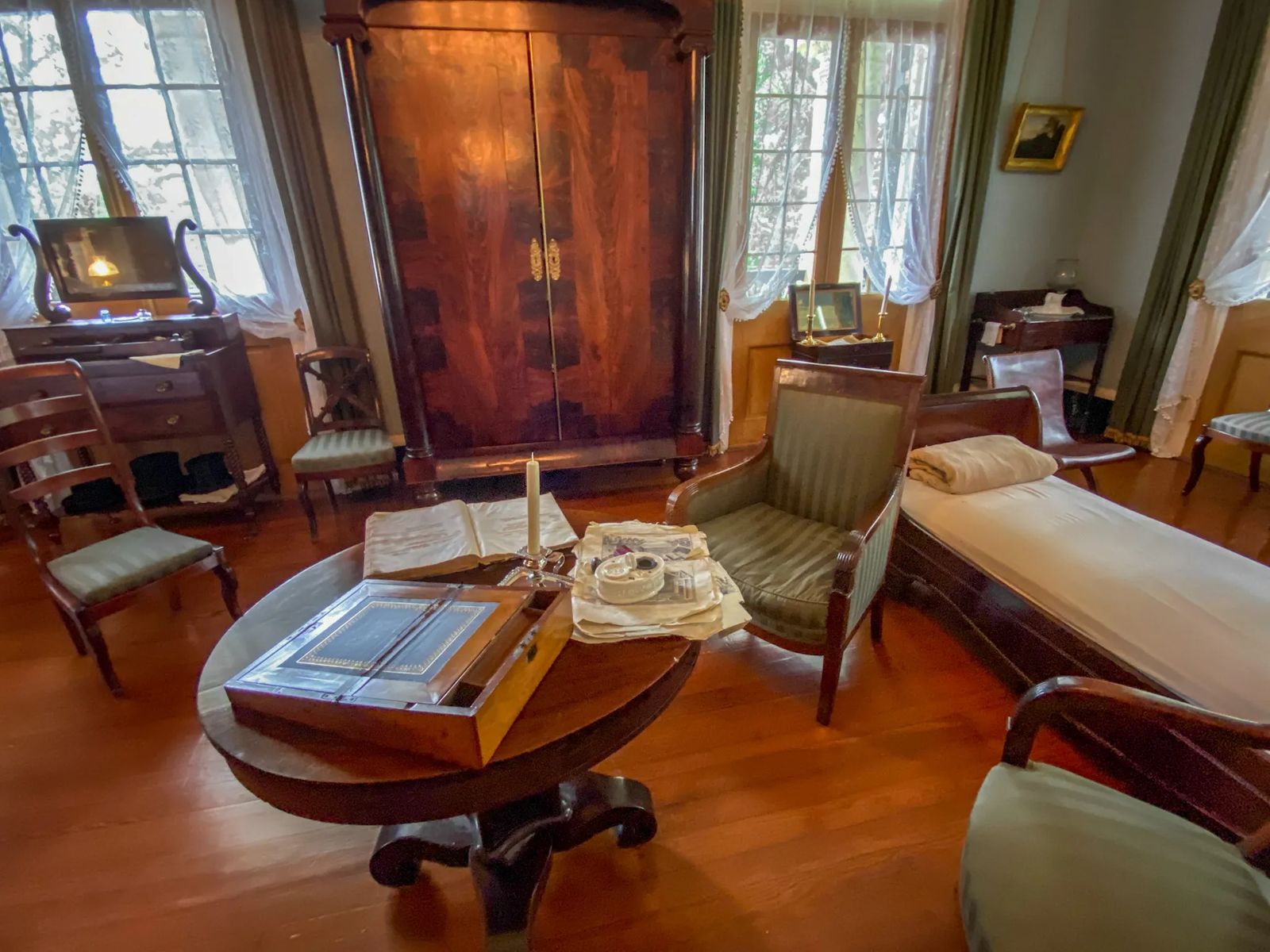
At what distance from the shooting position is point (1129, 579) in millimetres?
1586

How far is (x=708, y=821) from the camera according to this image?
4.72 ft

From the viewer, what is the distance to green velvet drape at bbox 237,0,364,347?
261 cm

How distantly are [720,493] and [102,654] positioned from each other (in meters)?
1.97

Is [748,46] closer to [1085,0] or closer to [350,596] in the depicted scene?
[1085,0]

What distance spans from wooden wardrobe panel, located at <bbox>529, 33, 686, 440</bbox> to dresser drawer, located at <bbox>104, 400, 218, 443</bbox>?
5.32ft

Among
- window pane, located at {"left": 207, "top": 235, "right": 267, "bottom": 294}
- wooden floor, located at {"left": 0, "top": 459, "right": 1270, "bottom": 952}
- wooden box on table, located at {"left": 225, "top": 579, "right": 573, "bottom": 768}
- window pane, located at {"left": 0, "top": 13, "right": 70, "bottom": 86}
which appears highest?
window pane, located at {"left": 0, "top": 13, "right": 70, "bottom": 86}

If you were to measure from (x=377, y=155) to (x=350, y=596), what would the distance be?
81.5 inches

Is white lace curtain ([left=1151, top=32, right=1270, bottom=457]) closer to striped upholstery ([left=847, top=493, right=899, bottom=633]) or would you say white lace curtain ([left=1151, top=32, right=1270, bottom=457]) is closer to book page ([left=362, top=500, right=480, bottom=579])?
striped upholstery ([left=847, top=493, right=899, bottom=633])

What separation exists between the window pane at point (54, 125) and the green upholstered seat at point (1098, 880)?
411cm

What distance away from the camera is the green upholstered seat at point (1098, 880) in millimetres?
781

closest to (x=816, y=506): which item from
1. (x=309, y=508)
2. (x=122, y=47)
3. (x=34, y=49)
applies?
(x=309, y=508)

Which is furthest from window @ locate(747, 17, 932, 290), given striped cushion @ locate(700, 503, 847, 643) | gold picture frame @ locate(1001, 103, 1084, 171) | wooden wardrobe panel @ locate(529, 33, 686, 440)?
Answer: striped cushion @ locate(700, 503, 847, 643)

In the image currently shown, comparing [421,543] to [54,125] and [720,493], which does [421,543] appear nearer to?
[720,493]

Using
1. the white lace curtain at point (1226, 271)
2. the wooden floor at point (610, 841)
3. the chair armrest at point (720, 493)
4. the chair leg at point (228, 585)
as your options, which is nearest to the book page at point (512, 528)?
the chair armrest at point (720, 493)
